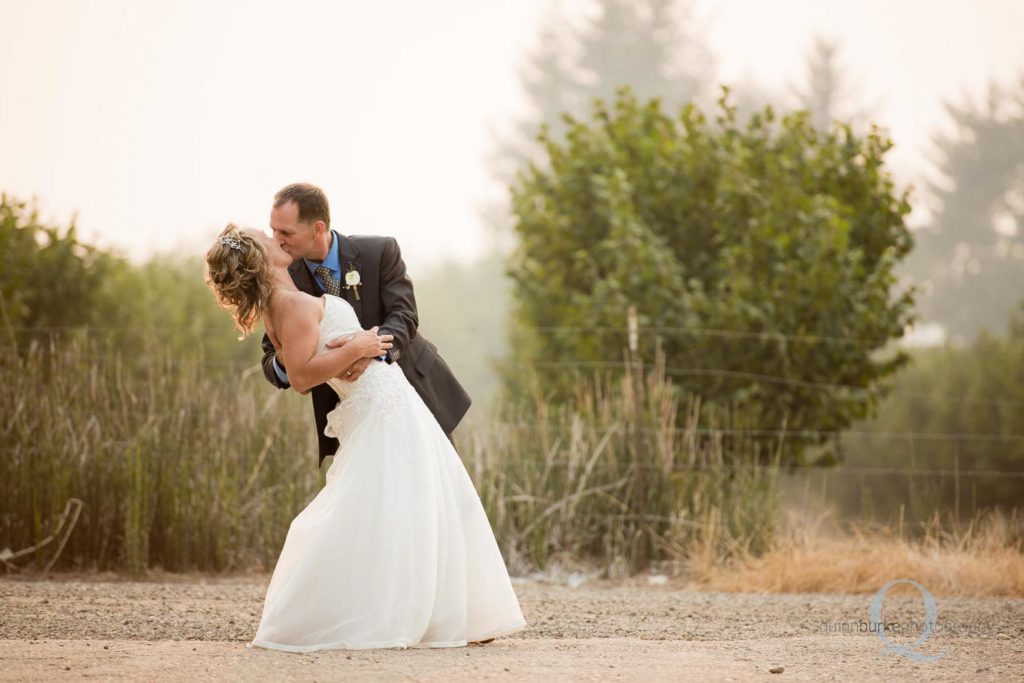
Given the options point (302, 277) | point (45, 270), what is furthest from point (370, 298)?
point (45, 270)

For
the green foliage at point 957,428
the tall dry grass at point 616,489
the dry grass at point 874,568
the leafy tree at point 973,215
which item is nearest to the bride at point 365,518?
the dry grass at point 874,568

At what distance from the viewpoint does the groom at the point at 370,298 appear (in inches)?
196

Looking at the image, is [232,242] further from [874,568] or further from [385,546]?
[874,568]

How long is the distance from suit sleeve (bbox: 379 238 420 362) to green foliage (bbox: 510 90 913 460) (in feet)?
15.5

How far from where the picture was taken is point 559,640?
5.29m

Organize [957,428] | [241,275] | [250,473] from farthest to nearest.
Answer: [957,428], [250,473], [241,275]

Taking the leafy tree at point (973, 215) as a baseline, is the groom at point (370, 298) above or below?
below

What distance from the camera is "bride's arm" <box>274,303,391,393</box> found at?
4.70 meters

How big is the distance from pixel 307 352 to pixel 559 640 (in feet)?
5.52

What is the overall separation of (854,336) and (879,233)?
3.55 feet

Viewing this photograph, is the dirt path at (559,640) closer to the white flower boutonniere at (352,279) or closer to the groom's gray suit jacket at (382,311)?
the groom's gray suit jacket at (382,311)

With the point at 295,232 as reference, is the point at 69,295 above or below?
above

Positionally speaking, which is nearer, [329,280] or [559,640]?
[329,280]

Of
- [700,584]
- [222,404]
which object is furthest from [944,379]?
[222,404]
